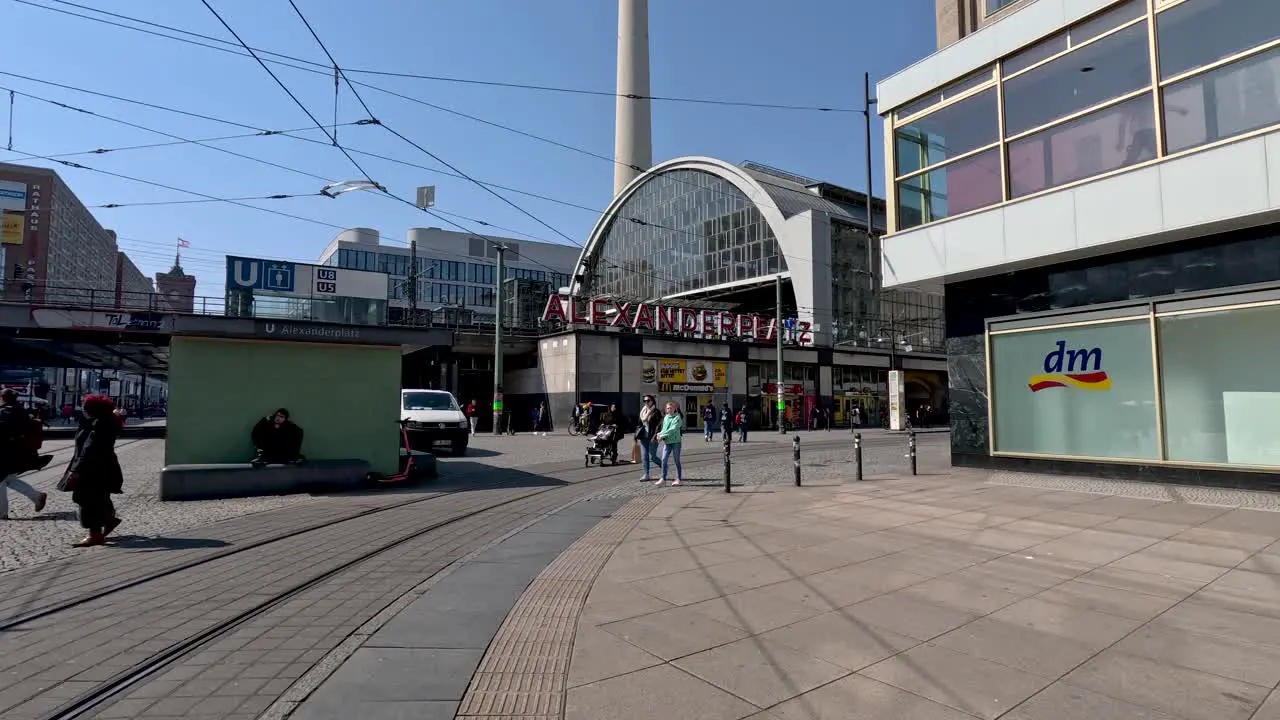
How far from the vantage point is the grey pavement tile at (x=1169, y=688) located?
3617 millimetres

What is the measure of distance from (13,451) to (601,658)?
9476mm

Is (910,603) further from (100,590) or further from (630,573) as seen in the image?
(100,590)

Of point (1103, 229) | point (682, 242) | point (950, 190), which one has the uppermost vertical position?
point (682, 242)

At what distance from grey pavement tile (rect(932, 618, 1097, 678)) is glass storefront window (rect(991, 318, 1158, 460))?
8778mm

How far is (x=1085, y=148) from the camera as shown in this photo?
1215 centimetres

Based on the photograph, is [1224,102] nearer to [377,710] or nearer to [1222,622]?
[1222,622]

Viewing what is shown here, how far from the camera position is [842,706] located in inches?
145

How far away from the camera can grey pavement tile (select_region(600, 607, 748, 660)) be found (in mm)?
4555

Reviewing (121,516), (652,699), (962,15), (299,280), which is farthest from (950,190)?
(299,280)

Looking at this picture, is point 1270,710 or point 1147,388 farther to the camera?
point 1147,388

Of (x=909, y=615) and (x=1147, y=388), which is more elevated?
(x=1147, y=388)

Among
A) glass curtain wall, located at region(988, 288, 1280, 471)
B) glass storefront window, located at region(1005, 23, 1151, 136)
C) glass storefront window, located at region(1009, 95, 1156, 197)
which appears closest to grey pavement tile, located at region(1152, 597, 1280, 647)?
glass curtain wall, located at region(988, 288, 1280, 471)

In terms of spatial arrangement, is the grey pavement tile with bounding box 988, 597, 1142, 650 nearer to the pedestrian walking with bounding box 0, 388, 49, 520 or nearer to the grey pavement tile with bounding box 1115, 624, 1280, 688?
the grey pavement tile with bounding box 1115, 624, 1280, 688

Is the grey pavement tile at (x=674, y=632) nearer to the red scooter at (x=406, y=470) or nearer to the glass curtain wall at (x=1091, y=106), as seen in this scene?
the red scooter at (x=406, y=470)
